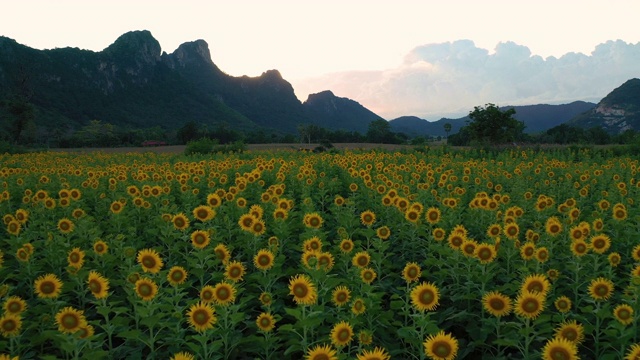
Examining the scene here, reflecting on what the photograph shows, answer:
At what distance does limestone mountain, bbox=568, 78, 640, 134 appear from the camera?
131025mm

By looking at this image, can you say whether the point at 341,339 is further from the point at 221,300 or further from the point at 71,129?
the point at 71,129

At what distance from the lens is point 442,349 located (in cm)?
317

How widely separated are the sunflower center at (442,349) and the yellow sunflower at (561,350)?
0.71 m

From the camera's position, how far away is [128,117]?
129m

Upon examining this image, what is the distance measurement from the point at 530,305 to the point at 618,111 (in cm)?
16387

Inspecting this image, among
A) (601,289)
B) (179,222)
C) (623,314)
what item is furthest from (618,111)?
(179,222)

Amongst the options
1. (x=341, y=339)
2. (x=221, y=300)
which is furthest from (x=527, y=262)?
(x=221, y=300)

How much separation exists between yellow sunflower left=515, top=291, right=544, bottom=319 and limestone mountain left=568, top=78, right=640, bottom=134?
15116 cm

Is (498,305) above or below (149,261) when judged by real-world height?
below

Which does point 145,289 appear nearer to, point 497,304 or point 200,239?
point 200,239

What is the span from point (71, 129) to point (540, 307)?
392 feet

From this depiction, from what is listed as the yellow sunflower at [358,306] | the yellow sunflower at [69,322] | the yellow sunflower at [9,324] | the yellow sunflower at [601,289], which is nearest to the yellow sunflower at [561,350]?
the yellow sunflower at [601,289]

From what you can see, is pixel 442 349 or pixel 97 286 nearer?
pixel 442 349

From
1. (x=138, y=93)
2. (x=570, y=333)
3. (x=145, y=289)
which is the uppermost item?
(x=138, y=93)
